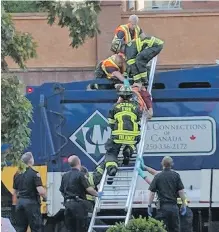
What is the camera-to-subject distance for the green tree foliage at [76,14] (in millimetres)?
6066

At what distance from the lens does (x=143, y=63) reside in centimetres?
1041

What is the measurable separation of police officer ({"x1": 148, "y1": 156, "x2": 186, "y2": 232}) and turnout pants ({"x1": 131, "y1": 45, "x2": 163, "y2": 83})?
1.15 metres

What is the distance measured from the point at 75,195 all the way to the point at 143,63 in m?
1.93

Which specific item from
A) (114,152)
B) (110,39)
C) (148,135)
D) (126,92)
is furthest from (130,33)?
(110,39)

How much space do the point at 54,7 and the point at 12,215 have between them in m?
5.24

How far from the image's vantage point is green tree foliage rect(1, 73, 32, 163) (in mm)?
5762

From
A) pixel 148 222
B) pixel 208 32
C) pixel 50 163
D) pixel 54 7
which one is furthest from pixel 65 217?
pixel 208 32

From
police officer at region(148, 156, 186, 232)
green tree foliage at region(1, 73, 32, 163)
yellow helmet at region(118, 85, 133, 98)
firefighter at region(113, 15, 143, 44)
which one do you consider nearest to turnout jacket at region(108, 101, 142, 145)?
yellow helmet at region(118, 85, 133, 98)

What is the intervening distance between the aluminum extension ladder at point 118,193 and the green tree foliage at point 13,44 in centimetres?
374

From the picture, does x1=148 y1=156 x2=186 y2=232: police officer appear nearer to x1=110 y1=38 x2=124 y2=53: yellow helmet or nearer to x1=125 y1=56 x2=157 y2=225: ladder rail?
x1=125 y1=56 x2=157 y2=225: ladder rail

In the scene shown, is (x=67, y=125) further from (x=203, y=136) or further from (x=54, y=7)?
(x=54, y=7)

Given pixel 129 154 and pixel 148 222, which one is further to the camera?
pixel 129 154

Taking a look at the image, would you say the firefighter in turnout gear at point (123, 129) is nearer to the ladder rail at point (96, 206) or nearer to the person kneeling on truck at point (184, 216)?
the ladder rail at point (96, 206)

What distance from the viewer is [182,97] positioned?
35.3 ft
